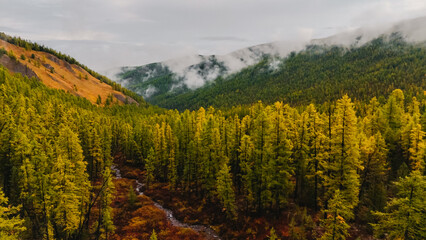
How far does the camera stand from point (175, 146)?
53.6m

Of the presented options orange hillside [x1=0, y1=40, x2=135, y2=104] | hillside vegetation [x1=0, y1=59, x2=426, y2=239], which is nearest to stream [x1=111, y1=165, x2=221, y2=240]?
hillside vegetation [x1=0, y1=59, x2=426, y2=239]

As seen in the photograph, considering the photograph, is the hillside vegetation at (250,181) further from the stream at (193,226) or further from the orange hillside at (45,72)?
the orange hillside at (45,72)

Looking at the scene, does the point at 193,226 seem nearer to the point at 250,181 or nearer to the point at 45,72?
the point at 250,181

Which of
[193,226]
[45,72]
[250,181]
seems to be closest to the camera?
[250,181]

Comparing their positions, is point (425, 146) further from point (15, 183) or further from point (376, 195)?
point (15, 183)

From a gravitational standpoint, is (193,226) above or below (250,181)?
below

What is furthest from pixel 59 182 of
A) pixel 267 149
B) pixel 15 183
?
pixel 267 149

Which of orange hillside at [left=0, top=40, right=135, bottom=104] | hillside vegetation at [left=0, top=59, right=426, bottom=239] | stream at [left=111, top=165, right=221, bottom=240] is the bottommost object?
stream at [left=111, top=165, right=221, bottom=240]

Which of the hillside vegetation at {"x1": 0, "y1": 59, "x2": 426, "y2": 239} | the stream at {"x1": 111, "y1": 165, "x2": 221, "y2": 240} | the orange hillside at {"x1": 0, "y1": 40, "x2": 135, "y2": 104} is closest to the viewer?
the hillside vegetation at {"x1": 0, "y1": 59, "x2": 426, "y2": 239}

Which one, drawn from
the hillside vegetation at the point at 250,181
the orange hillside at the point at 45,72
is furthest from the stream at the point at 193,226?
the orange hillside at the point at 45,72

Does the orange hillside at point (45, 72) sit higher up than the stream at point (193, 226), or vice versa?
Answer: the orange hillside at point (45, 72)

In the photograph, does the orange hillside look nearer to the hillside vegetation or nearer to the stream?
the hillside vegetation

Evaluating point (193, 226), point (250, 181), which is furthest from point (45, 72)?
point (250, 181)

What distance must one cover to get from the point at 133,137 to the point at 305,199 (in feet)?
176
